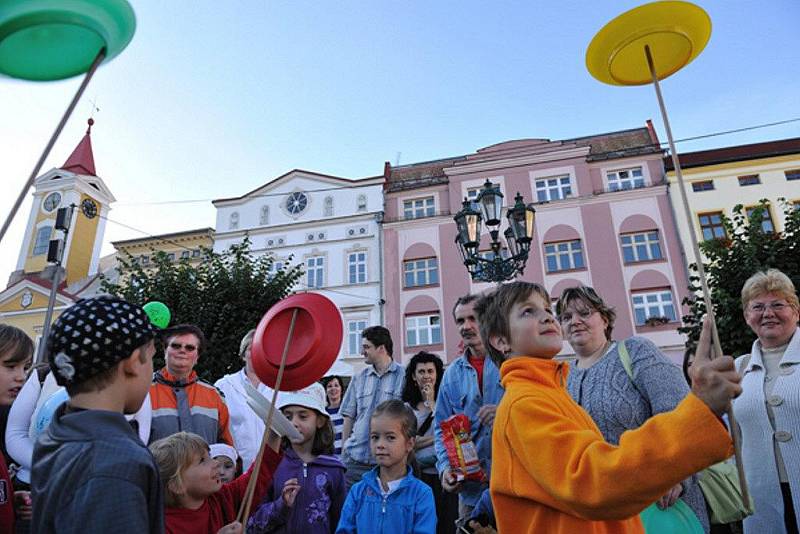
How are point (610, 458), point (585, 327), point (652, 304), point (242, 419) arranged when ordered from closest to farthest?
point (610, 458) < point (585, 327) < point (242, 419) < point (652, 304)

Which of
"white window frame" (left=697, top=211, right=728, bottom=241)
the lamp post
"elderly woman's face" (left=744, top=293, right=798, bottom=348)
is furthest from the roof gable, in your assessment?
"elderly woman's face" (left=744, top=293, right=798, bottom=348)

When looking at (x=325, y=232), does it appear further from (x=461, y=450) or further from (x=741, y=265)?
(x=461, y=450)

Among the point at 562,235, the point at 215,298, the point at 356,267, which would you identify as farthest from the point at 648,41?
the point at 356,267

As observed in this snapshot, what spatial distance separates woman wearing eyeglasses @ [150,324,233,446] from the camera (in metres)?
3.98

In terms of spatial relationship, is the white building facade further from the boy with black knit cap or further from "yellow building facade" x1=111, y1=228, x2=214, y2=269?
the boy with black knit cap

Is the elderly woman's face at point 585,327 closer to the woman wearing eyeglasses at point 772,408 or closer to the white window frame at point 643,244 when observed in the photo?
the woman wearing eyeglasses at point 772,408

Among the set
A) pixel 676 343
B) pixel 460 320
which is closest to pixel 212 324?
pixel 460 320

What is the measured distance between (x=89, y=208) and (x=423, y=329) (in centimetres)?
2236

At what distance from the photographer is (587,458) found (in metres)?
1.39

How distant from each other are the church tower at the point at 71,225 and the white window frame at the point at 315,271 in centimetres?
1482

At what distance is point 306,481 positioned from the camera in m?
3.61

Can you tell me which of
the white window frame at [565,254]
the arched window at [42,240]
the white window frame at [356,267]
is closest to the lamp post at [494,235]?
the white window frame at [565,254]

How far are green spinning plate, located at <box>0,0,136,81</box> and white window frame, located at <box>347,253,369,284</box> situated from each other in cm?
2105

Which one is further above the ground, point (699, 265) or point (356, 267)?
point (356, 267)
